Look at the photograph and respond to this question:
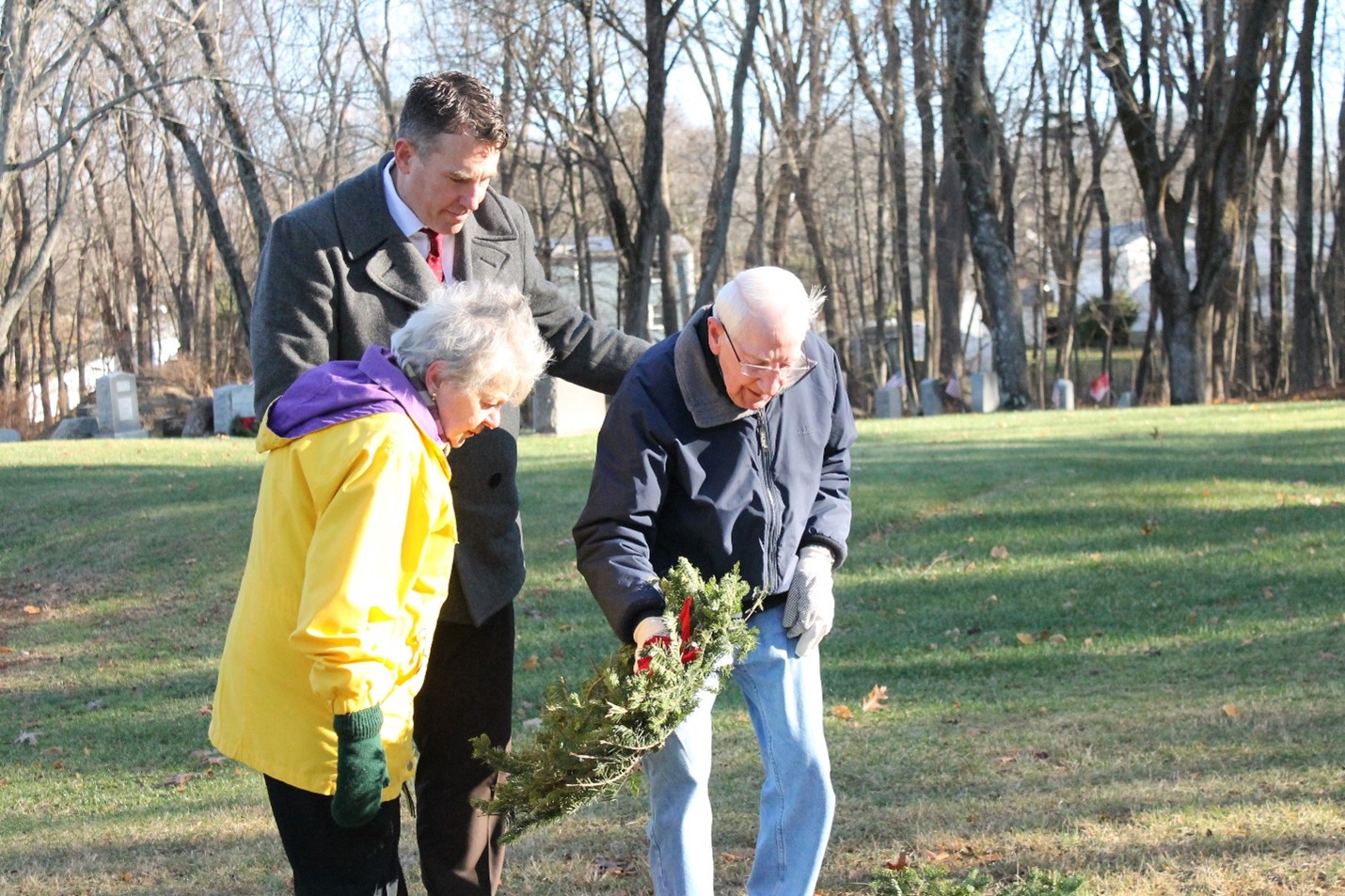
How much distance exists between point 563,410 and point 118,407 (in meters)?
11.1

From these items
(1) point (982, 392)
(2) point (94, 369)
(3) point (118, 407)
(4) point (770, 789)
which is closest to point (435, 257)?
(4) point (770, 789)

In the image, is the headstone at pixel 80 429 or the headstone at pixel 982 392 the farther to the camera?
the headstone at pixel 982 392

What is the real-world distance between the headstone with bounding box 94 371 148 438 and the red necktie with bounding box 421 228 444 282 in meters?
23.5

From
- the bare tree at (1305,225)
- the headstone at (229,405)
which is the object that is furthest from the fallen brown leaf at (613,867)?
the bare tree at (1305,225)

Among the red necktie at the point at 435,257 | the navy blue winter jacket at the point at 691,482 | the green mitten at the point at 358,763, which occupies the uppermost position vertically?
the red necktie at the point at 435,257

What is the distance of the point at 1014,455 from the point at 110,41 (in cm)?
1921

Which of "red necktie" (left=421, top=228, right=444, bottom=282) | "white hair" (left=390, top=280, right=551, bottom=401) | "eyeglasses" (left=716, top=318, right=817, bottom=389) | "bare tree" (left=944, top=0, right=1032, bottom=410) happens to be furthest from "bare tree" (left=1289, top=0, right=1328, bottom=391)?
"white hair" (left=390, top=280, right=551, bottom=401)

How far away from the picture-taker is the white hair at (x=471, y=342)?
3047 millimetres

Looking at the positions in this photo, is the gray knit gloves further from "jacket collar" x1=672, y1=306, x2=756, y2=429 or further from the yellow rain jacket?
the yellow rain jacket

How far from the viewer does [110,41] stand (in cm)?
2503

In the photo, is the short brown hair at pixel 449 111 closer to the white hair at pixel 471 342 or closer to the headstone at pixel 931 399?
the white hair at pixel 471 342

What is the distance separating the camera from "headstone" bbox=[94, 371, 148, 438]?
83.5 ft

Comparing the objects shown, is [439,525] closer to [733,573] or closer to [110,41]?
[733,573]

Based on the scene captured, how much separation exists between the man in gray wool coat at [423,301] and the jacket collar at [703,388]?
55cm
